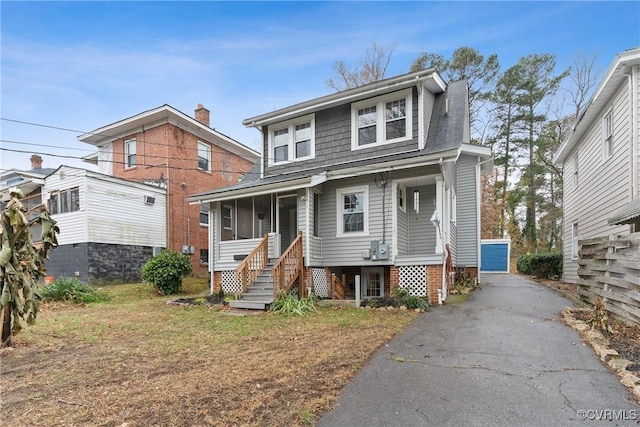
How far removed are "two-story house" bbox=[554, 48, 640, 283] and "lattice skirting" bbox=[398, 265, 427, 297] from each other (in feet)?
14.3

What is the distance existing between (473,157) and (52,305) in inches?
594

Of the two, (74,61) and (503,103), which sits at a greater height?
(503,103)

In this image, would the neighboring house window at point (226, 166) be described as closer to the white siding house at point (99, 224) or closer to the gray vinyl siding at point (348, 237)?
the white siding house at point (99, 224)

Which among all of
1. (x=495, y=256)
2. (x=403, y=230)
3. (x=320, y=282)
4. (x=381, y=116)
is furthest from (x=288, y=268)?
(x=495, y=256)

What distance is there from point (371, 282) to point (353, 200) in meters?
2.78

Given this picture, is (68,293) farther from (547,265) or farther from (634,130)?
(547,265)

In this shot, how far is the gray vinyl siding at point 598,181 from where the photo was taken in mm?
8898

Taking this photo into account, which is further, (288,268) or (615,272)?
(288,268)

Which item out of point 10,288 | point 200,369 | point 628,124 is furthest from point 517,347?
point 10,288

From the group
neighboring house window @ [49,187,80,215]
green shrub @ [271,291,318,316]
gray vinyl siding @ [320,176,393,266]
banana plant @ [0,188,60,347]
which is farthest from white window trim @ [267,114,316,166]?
neighboring house window @ [49,187,80,215]

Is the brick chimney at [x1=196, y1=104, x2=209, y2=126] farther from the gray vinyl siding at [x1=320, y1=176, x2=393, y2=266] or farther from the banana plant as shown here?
the banana plant

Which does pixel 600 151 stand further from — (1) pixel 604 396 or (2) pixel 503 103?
(2) pixel 503 103

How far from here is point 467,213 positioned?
13758 mm

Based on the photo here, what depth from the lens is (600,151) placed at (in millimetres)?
10805
